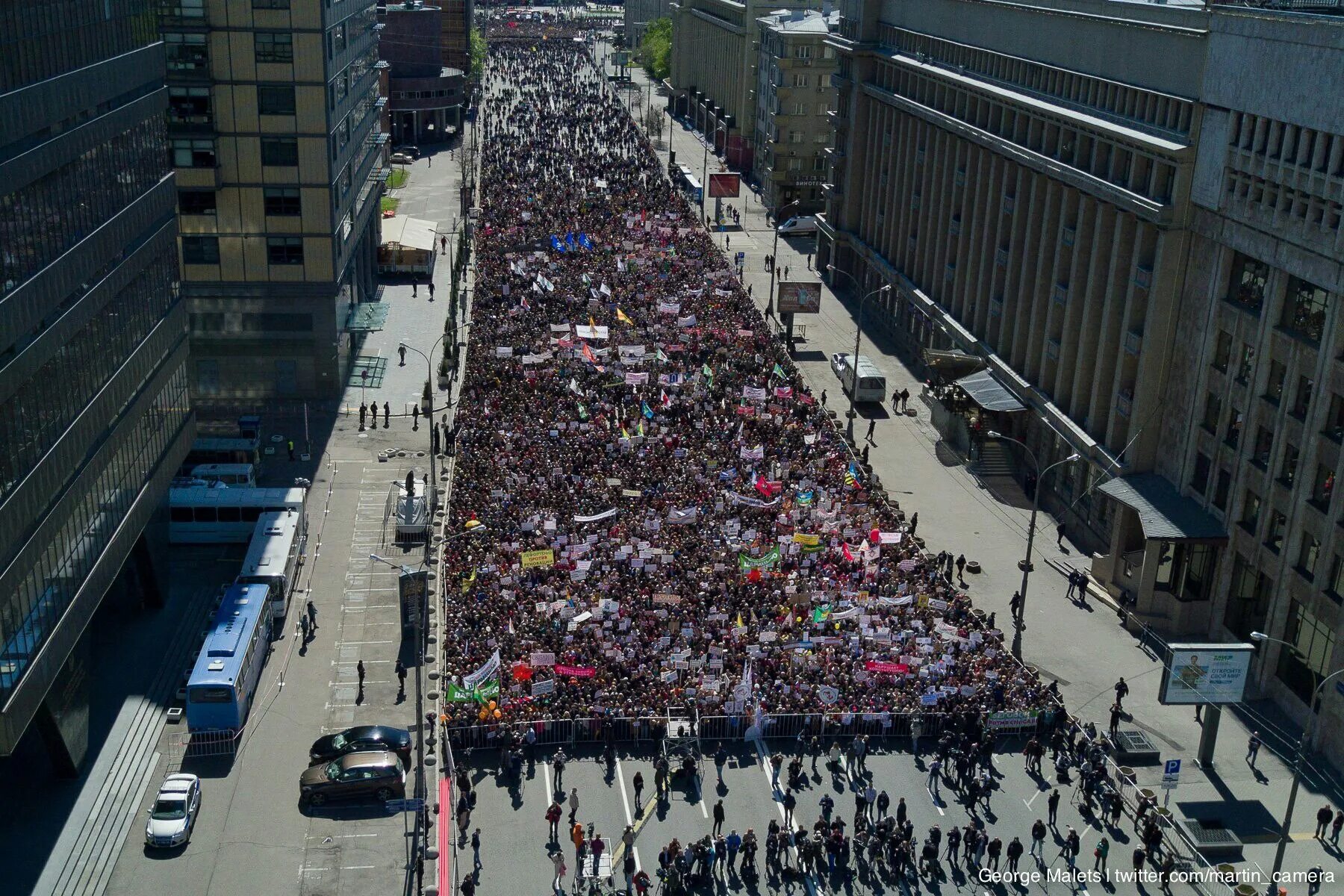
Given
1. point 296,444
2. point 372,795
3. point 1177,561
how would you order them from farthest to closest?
1. point 296,444
2. point 1177,561
3. point 372,795

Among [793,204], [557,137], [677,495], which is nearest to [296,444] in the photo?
[677,495]

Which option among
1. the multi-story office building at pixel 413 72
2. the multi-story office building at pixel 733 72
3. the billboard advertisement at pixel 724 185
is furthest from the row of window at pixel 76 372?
the multi-story office building at pixel 413 72

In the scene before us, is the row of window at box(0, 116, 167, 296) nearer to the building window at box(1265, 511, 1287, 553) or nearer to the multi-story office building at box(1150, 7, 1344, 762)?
the multi-story office building at box(1150, 7, 1344, 762)

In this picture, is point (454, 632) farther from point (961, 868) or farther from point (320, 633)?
point (961, 868)

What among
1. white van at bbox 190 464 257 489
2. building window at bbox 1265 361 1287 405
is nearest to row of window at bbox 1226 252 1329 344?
building window at bbox 1265 361 1287 405

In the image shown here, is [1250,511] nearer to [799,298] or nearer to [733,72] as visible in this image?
[799,298]

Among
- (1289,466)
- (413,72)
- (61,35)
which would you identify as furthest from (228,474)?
(413,72)
